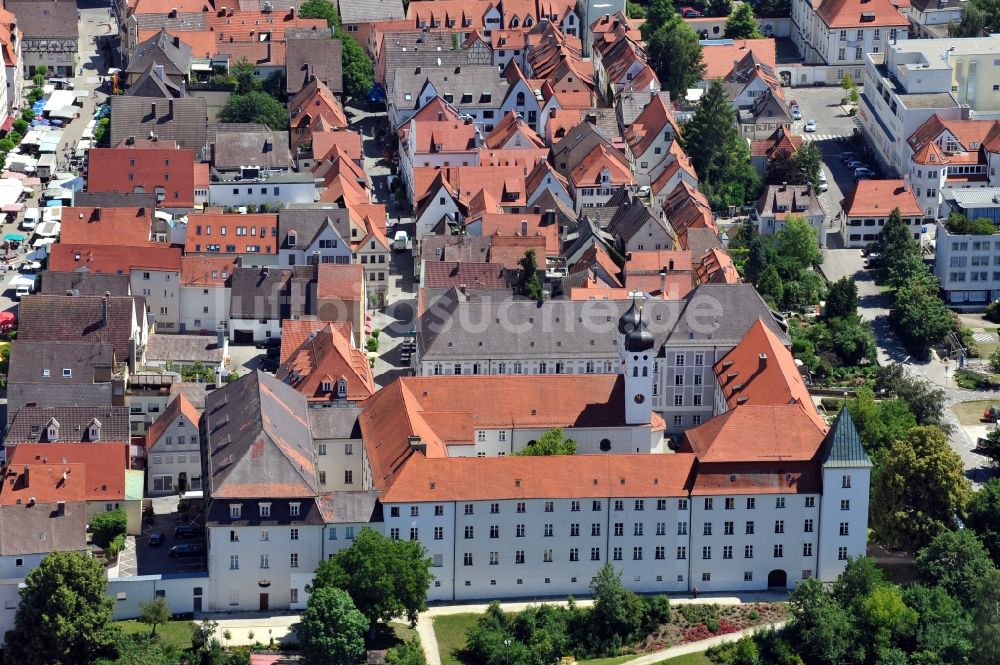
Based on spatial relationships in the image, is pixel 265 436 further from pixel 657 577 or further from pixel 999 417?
pixel 999 417

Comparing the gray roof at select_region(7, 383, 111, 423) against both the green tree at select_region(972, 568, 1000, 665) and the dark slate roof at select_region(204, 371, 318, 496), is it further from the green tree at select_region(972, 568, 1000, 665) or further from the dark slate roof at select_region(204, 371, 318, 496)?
the green tree at select_region(972, 568, 1000, 665)

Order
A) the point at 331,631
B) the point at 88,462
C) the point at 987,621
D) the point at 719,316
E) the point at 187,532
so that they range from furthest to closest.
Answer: the point at 719,316 → the point at 88,462 → the point at 187,532 → the point at 987,621 → the point at 331,631

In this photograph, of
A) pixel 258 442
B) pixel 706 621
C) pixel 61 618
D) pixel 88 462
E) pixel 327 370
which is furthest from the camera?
pixel 327 370

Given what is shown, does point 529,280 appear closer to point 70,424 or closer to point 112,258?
point 112,258

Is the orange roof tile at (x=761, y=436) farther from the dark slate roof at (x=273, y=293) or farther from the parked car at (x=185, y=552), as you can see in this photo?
the dark slate roof at (x=273, y=293)

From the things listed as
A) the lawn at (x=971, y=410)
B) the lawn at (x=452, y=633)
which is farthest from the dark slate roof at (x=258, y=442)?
the lawn at (x=971, y=410)

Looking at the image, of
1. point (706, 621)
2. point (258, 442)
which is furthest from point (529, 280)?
point (706, 621)

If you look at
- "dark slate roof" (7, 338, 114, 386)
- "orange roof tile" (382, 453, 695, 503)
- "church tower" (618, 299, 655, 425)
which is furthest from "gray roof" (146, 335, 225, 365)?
"orange roof tile" (382, 453, 695, 503)

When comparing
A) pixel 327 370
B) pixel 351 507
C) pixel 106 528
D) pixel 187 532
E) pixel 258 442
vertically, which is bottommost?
pixel 187 532
